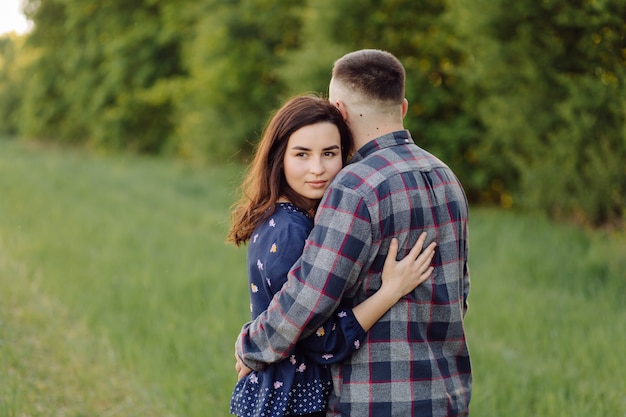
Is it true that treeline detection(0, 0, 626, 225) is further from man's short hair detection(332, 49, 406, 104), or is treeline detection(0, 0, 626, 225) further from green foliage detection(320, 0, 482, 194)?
man's short hair detection(332, 49, 406, 104)

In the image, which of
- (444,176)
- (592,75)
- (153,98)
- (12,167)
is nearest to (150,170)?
(12,167)

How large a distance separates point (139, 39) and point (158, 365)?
64.8 feet

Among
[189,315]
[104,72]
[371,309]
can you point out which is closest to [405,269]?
[371,309]

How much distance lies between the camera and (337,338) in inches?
91.9

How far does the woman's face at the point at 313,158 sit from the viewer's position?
8.11 feet

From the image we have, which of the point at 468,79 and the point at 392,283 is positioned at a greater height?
the point at 468,79

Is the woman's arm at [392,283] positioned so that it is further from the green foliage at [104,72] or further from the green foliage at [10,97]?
the green foliage at [10,97]

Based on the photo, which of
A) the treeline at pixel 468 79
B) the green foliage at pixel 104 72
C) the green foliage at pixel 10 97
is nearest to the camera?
the treeline at pixel 468 79

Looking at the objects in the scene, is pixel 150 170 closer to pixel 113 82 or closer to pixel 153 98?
pixel 153 98

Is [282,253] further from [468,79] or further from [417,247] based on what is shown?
[468,79]

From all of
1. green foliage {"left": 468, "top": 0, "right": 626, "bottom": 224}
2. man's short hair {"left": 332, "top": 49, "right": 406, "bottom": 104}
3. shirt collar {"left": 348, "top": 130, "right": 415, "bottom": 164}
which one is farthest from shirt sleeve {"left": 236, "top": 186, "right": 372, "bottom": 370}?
green foliage {"left": 468, "top": 0, "right": 626, "bottom": 224}

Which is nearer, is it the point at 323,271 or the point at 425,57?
the point at 323,271

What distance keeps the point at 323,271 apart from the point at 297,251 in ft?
0.57

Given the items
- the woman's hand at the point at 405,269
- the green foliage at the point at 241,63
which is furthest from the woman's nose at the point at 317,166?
the green foliage at the point at 241,63
